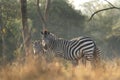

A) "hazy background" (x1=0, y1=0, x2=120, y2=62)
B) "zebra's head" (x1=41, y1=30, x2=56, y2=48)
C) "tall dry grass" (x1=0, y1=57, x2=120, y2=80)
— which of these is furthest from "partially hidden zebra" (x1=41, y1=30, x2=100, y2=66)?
"hazy background" (x1=0, y1=0, x2=120, y2=62)

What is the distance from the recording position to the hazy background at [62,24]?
3516cm

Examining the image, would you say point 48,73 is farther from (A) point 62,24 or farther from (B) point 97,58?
(A) point 62,24

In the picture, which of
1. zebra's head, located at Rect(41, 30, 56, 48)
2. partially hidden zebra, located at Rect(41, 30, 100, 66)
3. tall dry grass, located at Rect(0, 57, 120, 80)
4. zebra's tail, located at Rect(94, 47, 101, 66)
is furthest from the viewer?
zebra's head, located at Rect(41, 30, 56, 48)

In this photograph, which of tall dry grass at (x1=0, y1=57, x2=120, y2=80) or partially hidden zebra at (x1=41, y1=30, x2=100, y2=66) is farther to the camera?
partially hidden zebra at (x1=41, y1=30, x2=100, y2=66)

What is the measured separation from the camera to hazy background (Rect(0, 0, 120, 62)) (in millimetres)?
35159

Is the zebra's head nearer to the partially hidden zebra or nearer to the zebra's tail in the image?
the partially hidden zebra

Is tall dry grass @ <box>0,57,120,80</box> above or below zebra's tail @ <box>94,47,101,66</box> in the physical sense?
above

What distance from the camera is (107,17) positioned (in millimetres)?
66438

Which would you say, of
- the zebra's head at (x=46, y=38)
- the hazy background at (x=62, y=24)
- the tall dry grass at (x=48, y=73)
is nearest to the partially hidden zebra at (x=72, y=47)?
the zebra's head at (x=46, y=38)

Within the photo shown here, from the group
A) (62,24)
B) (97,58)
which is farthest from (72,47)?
(62,24)

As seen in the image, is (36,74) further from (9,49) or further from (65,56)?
(9,49)

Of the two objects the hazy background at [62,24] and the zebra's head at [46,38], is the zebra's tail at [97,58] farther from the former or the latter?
the hazy background at [62,24]

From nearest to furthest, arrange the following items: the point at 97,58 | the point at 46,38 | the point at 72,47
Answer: the point at 97,58, the point at 72,47, the point at 46,38

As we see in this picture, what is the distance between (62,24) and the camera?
47.5 m
